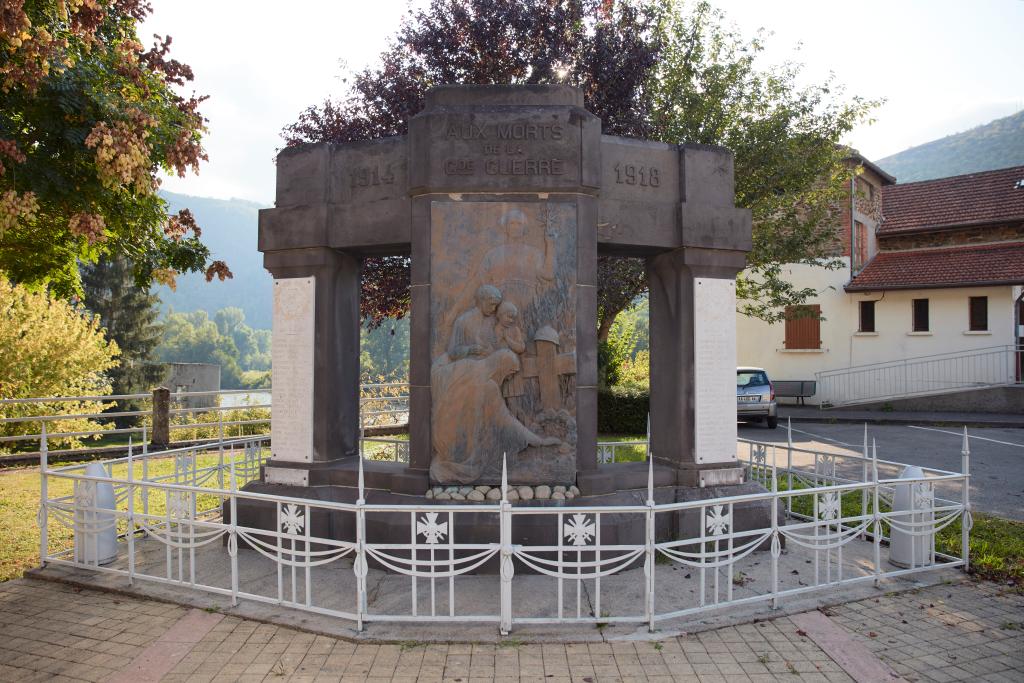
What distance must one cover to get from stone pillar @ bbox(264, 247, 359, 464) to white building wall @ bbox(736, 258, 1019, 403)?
16.4 m

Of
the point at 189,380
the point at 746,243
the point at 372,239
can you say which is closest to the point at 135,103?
the point at 372,239

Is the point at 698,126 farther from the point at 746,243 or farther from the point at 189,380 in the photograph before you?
the point at 189,380

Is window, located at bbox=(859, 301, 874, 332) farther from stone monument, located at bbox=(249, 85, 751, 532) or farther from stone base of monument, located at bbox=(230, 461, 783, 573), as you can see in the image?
stone base of monument, located at bbox=(230, 461, 783, 573)

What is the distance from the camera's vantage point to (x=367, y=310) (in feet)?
51.0

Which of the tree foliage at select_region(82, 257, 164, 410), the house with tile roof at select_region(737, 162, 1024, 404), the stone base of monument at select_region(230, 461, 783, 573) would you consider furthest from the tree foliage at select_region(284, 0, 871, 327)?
the tree foliage at select_region(82, 257, 164, 410)

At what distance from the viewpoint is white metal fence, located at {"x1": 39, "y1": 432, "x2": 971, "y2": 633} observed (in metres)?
4.78

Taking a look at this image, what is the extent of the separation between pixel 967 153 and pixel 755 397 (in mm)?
152595

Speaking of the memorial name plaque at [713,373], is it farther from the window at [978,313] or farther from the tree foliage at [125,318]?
the tree foliage at [125,318]

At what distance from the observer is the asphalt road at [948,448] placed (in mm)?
9469

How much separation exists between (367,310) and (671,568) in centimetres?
1098

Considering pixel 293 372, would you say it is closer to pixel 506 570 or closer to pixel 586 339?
pixel 586 339

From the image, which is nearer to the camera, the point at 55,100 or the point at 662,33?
the point at 55,100

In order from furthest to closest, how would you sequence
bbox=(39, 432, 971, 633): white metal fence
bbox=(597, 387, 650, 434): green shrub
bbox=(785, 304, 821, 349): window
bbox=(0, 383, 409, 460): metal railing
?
bbox=(785, 304, 821, 349): window < bbox=(597, 387, 650, 434): green shrub < bbox=(0, 383, 409, 460): metal railing < bbox=(39, 432, 971, 633): white metal fence

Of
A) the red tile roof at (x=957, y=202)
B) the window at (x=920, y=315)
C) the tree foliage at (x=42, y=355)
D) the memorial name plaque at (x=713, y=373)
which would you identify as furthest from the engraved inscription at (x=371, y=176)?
the red tile roof at (x=957, y=202)
